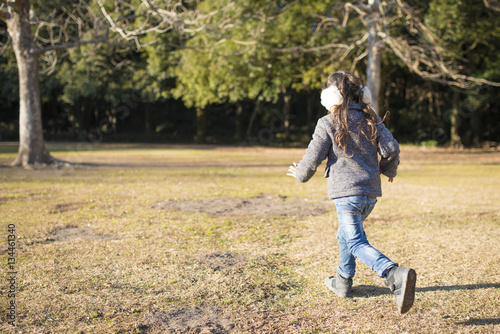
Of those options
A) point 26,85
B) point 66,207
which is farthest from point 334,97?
point 26,85

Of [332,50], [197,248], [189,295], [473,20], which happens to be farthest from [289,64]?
[189,295]

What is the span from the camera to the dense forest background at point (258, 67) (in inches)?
613

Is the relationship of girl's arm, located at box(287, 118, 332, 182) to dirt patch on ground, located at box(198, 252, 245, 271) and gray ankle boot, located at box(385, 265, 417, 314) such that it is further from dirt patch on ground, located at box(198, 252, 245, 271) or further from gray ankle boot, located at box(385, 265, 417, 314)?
dirt patch on ground, located at box(198, 252, 245, 271)

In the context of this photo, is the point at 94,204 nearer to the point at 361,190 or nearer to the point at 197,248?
the point at 197,248

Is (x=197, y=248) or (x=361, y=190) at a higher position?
(x=361, y=190)

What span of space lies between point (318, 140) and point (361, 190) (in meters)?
0.48

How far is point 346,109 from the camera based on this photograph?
3072 millimetres

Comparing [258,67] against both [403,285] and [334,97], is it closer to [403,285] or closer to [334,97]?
[334,97]

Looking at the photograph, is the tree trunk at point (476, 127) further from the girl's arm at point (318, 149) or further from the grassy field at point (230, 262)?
the girl's arm at point (318, 149)

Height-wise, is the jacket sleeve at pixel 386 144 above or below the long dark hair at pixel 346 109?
below

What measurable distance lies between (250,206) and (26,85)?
28.5ft

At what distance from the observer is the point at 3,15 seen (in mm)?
11891

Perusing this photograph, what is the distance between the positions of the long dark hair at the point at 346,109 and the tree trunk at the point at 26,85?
11.4 m

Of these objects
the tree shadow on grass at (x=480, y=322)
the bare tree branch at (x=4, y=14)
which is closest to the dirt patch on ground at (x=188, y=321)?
the tree shadow on grass at (x=480, y=322)
